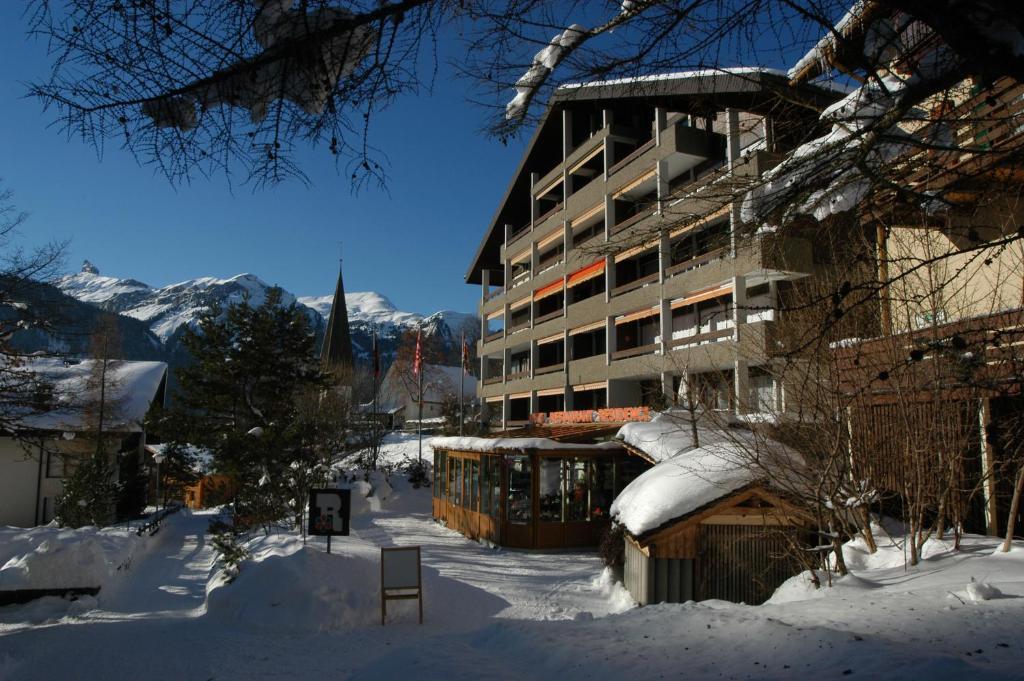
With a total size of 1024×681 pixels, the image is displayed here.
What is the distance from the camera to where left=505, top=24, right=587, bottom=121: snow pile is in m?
3.72

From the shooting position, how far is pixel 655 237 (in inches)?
171

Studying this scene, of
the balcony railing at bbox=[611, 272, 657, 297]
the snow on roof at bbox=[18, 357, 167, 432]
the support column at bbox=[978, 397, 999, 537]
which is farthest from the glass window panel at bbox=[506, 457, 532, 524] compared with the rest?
the snow on roof at bbox=[18, 357, 167, 432]

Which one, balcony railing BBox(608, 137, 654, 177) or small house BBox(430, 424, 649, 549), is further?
balcony railing BBox(608, 137, 654, 177)

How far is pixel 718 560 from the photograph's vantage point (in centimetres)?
1007

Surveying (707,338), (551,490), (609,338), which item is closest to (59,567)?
(551,490)

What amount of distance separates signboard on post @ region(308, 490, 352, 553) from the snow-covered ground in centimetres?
40

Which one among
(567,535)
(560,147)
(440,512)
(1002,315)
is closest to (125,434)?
(440,512)

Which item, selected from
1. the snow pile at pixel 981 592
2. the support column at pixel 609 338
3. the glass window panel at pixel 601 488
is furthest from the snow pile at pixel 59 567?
the support column at pixel 609 338

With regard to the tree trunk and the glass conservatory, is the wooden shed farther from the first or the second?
the glass conservatory

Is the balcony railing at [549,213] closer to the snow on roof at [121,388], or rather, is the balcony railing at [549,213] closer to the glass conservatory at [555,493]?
the glass conservatory at [555,493]

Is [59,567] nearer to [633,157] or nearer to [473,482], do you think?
[473,482]

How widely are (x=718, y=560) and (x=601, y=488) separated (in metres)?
7.55

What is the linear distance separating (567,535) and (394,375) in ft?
193

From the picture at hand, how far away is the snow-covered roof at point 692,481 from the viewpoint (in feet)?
30.9
